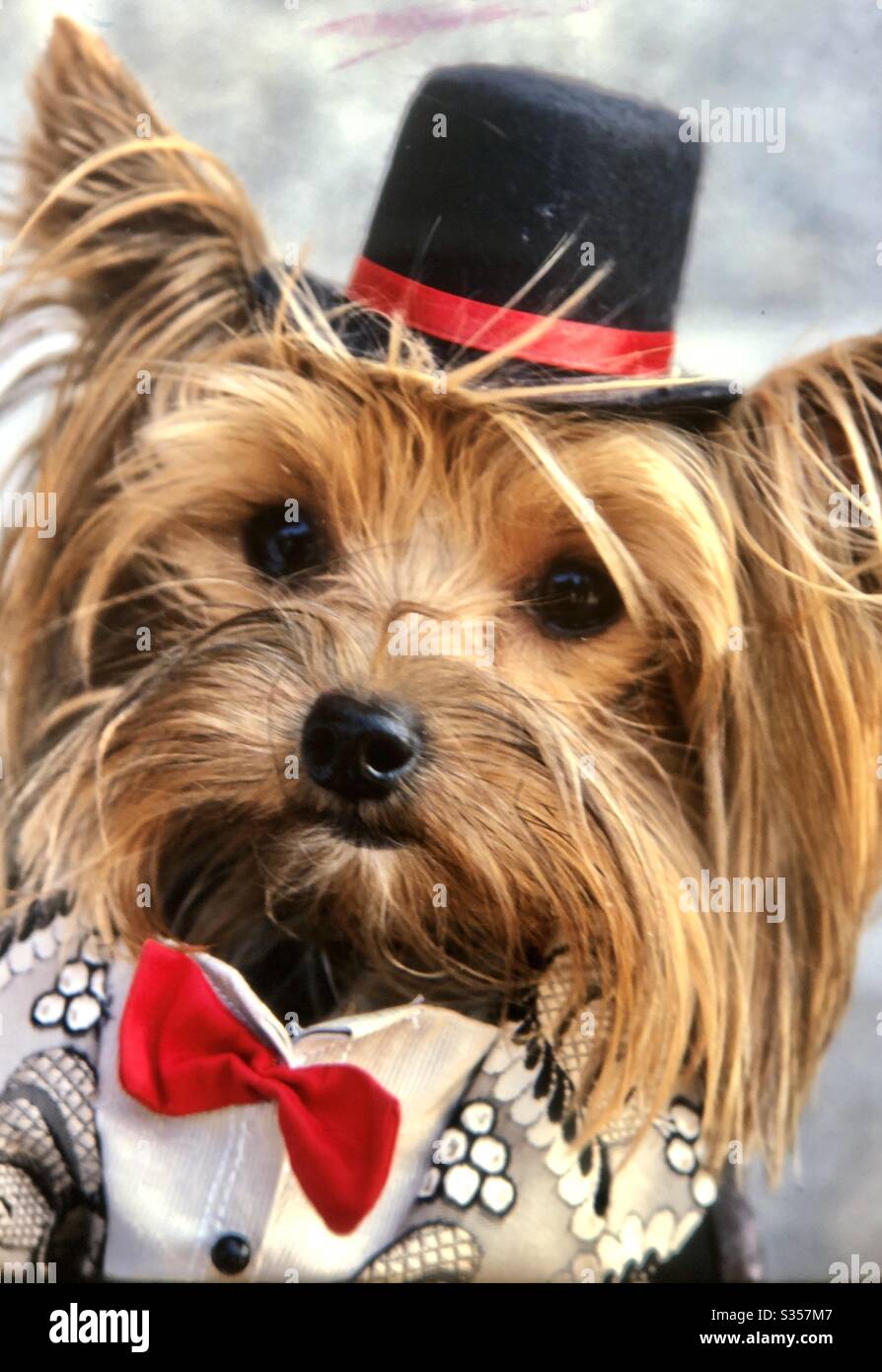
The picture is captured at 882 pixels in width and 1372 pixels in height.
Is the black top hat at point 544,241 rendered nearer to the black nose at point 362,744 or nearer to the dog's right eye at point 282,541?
the dog's right eye at point 282,541

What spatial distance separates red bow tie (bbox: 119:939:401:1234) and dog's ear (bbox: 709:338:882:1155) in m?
0.44

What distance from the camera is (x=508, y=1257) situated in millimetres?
1276

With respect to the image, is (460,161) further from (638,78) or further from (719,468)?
(719,468)

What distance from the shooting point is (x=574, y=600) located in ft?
4.32

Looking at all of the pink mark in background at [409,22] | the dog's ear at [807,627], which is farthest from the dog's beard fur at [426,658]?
the pink mark in background at [409,22]

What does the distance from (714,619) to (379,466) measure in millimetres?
349

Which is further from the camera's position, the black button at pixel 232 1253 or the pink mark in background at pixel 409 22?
the pink mark in background at pixel 409 22

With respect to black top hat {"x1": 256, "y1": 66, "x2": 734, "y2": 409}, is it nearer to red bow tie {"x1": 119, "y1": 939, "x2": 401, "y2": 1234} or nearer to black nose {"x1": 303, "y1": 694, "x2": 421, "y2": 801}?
black nose {"x1": 303, "y1": 694, "x2": 421, "y2": 801}

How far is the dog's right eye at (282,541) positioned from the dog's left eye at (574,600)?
220 millimetres

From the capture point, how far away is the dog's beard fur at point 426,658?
128cm

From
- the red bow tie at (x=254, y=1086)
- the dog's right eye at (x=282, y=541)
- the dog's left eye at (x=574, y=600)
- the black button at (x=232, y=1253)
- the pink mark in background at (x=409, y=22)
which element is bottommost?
the black button at (x=232, y=1253)

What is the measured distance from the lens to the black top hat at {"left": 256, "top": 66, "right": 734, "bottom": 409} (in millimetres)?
1259

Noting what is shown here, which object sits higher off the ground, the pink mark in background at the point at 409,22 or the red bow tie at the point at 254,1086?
the pink mark in background at the point at 409,22

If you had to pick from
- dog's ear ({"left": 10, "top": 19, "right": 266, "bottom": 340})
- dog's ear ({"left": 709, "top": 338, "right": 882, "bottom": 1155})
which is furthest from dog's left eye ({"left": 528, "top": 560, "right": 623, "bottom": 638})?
dog's ear ({"left": 10, "top": 19, "right": 266, "bottom": 340})
